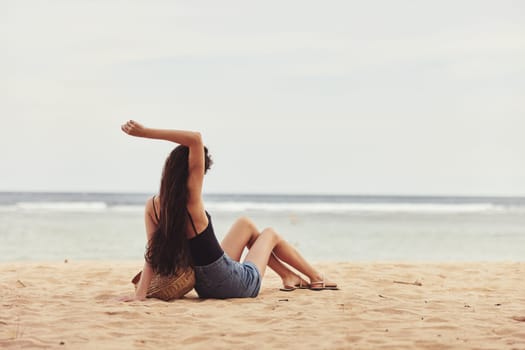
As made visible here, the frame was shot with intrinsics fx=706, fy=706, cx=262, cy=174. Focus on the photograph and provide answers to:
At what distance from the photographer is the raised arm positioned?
4477 mm

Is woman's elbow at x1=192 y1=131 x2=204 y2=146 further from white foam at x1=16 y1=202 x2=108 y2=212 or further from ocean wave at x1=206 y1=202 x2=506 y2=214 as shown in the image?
ocean wave at x1=206 y1=202 x2=506 y2=214

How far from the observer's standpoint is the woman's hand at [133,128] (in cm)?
444

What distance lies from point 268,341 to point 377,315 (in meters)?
1.07

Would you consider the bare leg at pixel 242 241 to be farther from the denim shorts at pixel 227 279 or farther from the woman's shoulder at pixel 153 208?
the woman's shoulder at pixel 153 208

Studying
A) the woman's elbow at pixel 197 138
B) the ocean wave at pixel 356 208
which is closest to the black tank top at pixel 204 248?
the woman's elbow at pixel 197 138

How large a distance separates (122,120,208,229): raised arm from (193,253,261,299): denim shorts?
34 centimetres

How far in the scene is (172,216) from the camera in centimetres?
491

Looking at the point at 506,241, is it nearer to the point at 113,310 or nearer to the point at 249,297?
the point at 249,297

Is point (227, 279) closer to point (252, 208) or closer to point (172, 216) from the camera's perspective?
point (172, 216)

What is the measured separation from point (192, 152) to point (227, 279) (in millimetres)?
1053

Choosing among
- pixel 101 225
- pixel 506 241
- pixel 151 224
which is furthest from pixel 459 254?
pixel 101 225

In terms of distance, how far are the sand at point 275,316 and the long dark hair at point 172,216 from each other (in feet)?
1.14

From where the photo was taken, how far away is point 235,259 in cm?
566

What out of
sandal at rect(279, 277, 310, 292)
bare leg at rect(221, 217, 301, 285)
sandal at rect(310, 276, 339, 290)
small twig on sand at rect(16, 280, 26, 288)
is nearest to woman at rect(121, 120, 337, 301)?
bare leg at rect(221, 217, 301, 285)
